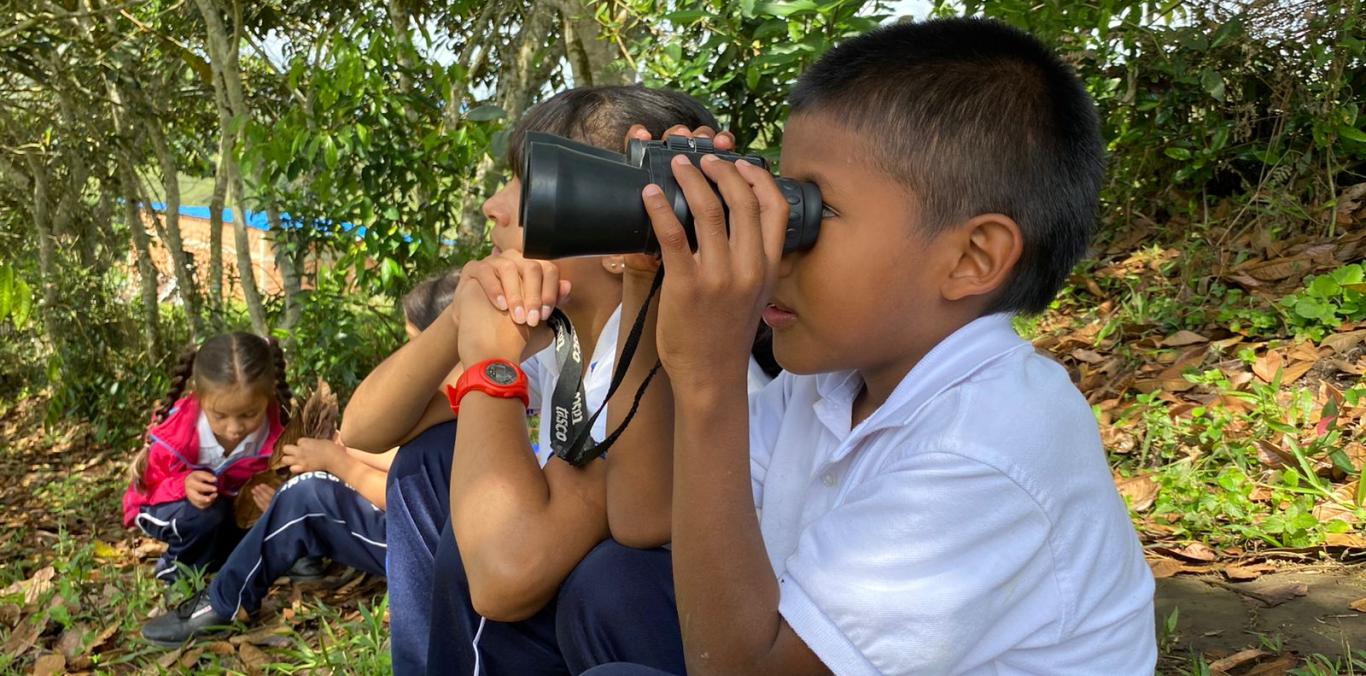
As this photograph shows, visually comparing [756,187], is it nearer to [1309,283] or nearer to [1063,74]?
[1063,74]

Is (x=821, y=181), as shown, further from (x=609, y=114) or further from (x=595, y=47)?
(x=595, y=47)

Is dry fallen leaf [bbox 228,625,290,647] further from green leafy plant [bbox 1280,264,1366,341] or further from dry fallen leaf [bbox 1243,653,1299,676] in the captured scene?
green leafy plant [bbox 1280,264,1366,341]

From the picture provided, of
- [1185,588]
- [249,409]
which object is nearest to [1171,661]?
[1185,588]

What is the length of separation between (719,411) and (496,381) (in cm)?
60

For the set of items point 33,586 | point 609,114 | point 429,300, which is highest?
point 609,114

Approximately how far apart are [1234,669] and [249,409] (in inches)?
118

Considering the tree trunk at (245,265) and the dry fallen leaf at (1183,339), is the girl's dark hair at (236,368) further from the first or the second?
the dry fallen leaf at (1183,339)

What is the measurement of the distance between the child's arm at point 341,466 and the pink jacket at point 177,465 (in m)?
0.69

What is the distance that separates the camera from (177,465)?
142 inches

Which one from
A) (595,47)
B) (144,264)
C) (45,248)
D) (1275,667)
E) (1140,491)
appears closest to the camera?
(1275,667)

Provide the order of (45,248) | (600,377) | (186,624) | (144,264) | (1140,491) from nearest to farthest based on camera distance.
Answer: (600,377), (1140,491), (186,624), (45,248), (144,264)

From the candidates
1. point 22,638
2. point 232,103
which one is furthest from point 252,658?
point 232,103

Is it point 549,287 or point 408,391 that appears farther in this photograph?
point 408,391

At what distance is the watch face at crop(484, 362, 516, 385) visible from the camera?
5.60 feet
